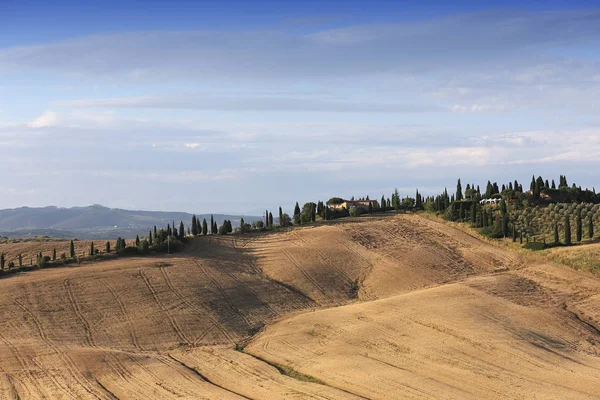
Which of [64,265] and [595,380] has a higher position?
[64,265]

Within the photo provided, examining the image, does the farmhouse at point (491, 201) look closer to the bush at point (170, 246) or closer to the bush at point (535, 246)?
the bush at point (535, 246)

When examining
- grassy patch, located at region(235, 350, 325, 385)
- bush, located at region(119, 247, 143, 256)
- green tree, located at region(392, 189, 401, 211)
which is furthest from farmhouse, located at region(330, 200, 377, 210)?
grassy patch, located at region(235, 350, 325, 385)

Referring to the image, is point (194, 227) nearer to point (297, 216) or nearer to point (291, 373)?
point (297, 216)

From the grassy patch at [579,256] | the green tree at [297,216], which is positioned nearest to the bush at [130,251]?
the green tree at [297,216]

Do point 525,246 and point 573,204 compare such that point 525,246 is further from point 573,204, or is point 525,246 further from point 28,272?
point 28,272

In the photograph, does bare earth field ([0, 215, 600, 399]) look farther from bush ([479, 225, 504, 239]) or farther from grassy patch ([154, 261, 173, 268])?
bush ([479, 225, 504, 239])

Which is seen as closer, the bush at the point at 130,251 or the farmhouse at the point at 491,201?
the bush at the point at 130,251

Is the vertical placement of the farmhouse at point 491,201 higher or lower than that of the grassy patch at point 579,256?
higher

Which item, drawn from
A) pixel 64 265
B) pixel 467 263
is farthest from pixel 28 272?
pixel 467 263

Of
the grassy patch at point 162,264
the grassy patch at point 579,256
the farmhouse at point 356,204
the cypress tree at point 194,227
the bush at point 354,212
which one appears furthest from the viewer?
the farmhouse at point 356,204
